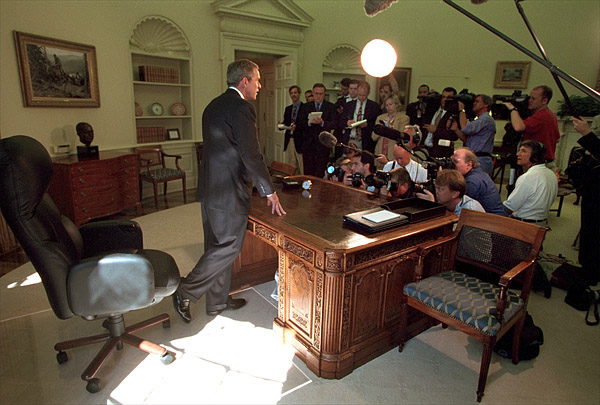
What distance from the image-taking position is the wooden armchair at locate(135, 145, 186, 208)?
5230 millimetres

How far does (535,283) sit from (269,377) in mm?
2339

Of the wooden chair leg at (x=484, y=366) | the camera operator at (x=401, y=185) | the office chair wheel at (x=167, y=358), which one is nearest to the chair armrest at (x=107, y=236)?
the office chair wheel at (x=167, y=358)

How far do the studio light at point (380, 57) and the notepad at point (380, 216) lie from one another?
6.14 feet

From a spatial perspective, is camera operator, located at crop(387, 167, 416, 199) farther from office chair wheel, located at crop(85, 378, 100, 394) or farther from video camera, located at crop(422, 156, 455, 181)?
office chair wheel, located at crop(85, 378, 100, 394)

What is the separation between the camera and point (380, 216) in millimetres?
2213

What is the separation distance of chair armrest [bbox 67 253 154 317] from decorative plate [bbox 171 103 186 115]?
4.82m

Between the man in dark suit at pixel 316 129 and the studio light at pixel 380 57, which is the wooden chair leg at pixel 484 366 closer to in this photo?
the studio light at pixel 380 57

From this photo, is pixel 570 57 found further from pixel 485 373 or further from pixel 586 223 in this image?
pixel 485 373

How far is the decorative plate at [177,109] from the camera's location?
6207mm

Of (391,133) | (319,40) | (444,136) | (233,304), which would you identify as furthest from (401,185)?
(319,40)

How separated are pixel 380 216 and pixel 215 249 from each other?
1063 mm

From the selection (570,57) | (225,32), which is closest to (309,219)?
(225,32)

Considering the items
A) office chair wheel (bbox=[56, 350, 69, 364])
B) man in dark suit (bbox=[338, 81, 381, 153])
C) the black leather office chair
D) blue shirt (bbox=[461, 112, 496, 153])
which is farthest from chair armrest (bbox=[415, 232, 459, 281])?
man in dark suit (bbox=[338, 81, 381, 153])

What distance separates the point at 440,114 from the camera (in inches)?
214
